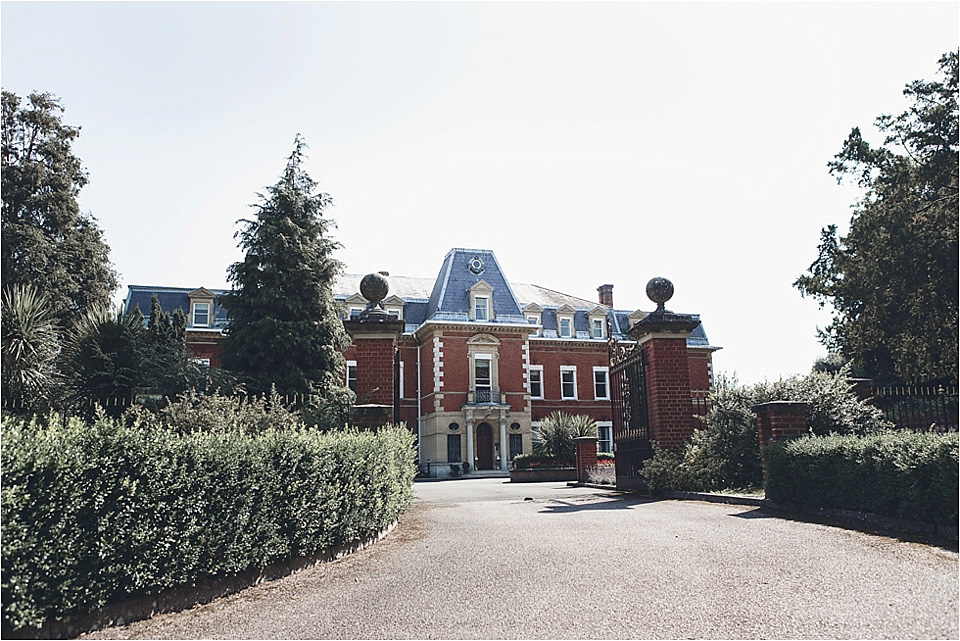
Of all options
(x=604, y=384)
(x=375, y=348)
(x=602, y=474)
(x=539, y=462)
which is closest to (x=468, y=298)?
(x=604, y=384)

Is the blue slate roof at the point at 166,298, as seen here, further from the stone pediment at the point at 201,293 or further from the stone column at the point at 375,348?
the stone column at the point at 375,348

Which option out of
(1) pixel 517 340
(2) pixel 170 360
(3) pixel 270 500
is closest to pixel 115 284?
(2) pixel 170 360

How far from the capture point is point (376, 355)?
1291cm

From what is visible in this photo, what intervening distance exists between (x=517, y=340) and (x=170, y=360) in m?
25.8

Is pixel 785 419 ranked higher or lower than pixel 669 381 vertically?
lower

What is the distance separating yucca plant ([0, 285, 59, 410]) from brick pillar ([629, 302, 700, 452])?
32.7 feet

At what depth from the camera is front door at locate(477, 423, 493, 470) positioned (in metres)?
38.9

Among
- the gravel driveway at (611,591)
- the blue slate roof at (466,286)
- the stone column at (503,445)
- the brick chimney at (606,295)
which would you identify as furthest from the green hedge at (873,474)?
the brick chimney at (606,295)

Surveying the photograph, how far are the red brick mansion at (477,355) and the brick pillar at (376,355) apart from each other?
22.7 meters

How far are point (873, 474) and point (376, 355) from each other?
7928 mm

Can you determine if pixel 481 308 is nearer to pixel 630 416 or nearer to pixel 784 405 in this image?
pixel 630 416

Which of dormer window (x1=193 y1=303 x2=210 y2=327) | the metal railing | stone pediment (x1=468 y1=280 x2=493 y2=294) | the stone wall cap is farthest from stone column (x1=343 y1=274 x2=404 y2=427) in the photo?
dormer window (x1=193 y1=303 x2=210 y2=327)

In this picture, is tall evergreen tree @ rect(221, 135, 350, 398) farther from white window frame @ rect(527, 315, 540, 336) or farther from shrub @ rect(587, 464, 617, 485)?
white window frame @ rect(527, 315, 540, 336)

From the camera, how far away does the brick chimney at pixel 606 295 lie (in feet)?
164
